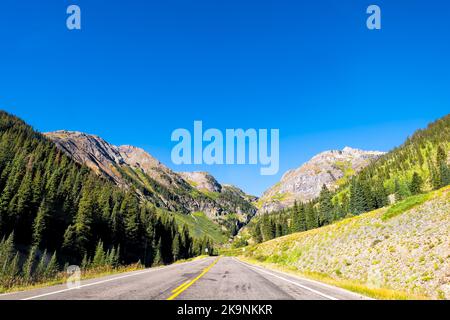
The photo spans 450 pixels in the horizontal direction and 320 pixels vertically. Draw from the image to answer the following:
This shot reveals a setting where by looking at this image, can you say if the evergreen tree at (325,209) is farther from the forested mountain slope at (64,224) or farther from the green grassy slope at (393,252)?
the green grassy slope at (393,252)

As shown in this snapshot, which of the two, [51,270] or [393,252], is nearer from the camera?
[393,252]

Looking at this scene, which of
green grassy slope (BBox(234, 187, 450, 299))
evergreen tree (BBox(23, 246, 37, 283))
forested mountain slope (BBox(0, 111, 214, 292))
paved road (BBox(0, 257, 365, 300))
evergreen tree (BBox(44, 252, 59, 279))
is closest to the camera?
paved road (BBox(0, 257, 365, 300))

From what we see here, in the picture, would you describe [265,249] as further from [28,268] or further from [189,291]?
[189,291]

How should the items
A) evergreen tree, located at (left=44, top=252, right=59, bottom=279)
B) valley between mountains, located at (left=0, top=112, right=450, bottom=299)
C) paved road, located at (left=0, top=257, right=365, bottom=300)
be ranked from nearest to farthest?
paved road, located at (left=0, top=257, right=365, bottom=300) < valley between mountains, located at (left=0, top=112, right=450, bottom=299) < evergreen tree, located at (left=44, top=252, right=59, bottom=279)

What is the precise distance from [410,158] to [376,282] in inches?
7938

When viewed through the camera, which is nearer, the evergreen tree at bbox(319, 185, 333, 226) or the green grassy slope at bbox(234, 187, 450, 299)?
the green grassy slope at bbox(234, 187, 450, 299)

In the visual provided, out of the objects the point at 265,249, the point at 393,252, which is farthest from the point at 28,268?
the point at 265,249

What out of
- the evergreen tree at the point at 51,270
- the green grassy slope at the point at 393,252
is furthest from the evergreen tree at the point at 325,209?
the evergreen tree at the point at 51,270

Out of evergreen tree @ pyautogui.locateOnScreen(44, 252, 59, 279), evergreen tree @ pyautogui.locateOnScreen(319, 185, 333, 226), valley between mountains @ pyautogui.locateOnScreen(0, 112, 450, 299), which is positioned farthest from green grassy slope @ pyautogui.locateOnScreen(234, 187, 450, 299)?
evergreen tree @ pyautogui.locateOnScreen(319, 185, 333, 226)

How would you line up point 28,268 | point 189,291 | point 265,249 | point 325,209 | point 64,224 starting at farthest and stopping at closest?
1. point 325,209
2. point 265,249
3. point 64,224
4. point 28,268
5. point 189,291

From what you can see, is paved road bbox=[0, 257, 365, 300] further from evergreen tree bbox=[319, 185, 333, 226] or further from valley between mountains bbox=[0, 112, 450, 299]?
evergreen tree bbox=[319, 185, 333, 226]
